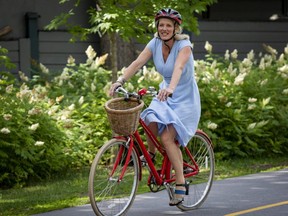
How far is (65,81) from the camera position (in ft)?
49.2

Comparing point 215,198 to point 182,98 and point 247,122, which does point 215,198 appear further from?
point 247,122

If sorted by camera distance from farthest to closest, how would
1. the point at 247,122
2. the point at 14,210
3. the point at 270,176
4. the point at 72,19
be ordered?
the point at 72,19
the point at 247,122
the point at 270,176
the point at 14,210

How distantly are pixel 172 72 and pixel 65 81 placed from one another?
18.8 ft

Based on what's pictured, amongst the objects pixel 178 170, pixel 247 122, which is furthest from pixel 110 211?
pixel 247 122

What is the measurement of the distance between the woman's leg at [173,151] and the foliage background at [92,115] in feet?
9.75

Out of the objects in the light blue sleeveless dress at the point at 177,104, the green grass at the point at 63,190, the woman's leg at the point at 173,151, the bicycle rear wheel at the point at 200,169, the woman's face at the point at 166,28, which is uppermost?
the woman's face at the point at 166,28

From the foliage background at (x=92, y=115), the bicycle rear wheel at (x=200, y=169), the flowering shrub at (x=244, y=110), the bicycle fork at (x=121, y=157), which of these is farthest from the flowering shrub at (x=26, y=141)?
the bicycle fork at (x=121, y=157)

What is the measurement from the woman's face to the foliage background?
123 inches

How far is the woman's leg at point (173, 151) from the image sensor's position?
30.9ft

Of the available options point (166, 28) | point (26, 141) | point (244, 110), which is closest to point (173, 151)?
point (166, 28)

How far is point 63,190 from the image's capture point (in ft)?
38.2

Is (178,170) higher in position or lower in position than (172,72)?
lower

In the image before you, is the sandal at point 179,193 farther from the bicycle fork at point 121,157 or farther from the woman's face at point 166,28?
the woman's face at point 166,28

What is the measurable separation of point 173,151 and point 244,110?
5151 mm
